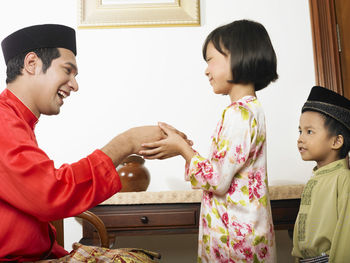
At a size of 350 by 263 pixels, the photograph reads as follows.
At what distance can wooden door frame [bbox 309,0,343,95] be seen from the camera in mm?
2812

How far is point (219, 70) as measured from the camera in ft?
4.91

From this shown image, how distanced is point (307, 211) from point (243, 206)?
0.60 metres

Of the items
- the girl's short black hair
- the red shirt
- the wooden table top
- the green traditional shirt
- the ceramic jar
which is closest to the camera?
the red shirt

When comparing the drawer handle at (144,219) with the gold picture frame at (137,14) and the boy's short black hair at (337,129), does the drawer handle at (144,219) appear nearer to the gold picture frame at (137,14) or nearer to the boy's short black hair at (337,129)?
the boy's short black hair at (337,129)

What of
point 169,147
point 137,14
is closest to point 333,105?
point 169,147

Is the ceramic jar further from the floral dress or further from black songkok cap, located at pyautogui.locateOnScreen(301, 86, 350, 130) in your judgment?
black songkok cap, located at pyautogui.locateOnScreen(301, 86, 350, 130)

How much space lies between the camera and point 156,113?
9.23 feet

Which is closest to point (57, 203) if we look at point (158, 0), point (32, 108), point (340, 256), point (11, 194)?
point (11, 194)

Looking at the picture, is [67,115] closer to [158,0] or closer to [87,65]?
[87,65]

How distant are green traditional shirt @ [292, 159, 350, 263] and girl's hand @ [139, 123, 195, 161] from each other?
74cm

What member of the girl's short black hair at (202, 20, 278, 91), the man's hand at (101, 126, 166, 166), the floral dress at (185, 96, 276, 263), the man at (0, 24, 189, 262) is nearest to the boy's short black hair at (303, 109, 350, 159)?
the girl's short black hair at (202, 20, 278, 91)

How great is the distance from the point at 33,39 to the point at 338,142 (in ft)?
4.89

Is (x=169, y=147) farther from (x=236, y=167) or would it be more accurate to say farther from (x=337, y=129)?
(x=337, y=129)

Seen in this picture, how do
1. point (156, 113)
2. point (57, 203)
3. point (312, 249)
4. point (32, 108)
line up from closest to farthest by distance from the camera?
point (57, 203) → point (32, 108) → point (312, 249) → point (156, 113)
